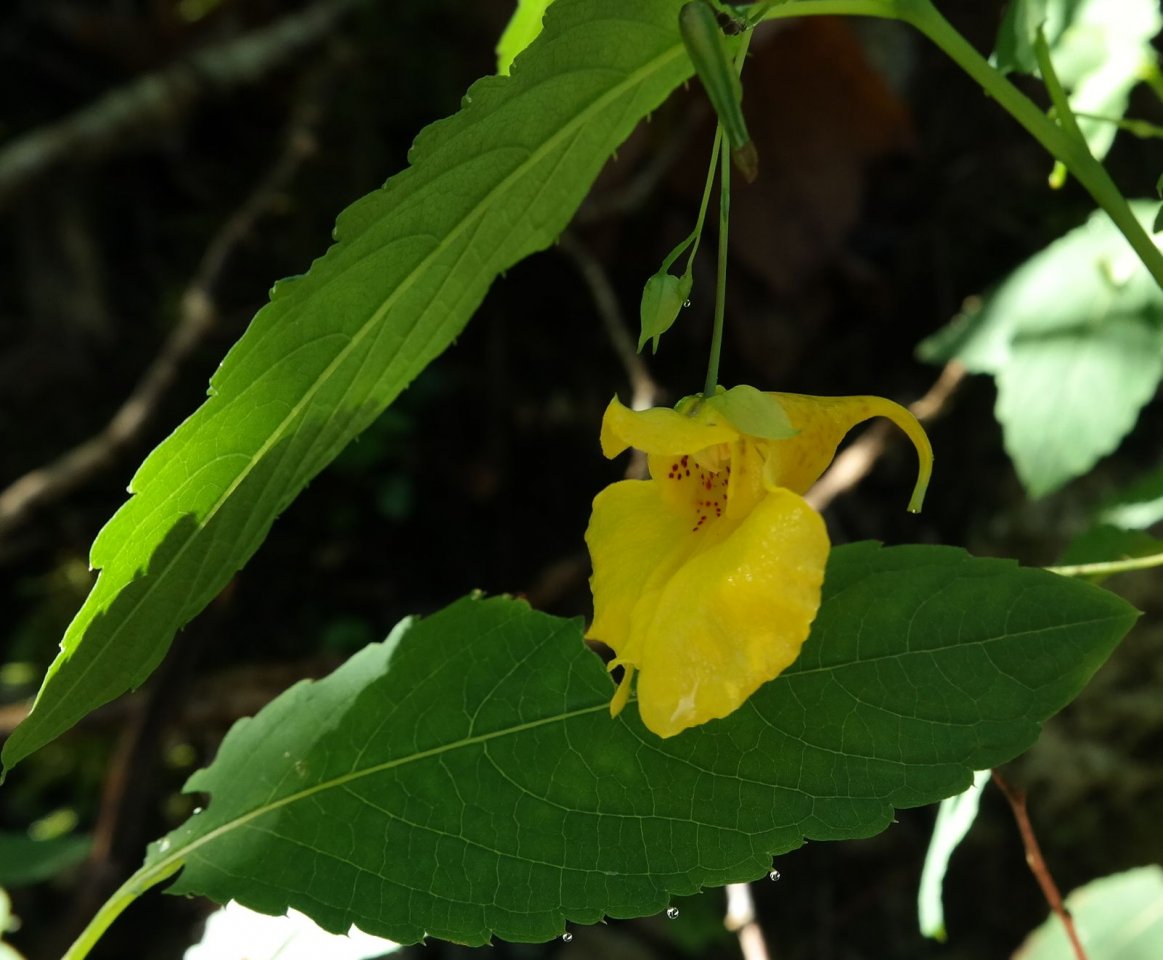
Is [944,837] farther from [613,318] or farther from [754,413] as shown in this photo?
[613,318]

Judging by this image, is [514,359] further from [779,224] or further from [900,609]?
[900,609]

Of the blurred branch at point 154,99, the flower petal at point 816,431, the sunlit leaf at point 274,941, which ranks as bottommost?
the sunlit leaf at point 274,941

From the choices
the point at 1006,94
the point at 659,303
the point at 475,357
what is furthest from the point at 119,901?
the point at 475,357

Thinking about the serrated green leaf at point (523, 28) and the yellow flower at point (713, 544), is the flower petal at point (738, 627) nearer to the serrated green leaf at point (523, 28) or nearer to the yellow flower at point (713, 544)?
the yellow flower at point (713, 544)

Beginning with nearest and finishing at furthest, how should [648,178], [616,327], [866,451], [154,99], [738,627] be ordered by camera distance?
1. [738,627]
2. [866,451]
3. [616,327]
4. [648,178]
5. [154,99]

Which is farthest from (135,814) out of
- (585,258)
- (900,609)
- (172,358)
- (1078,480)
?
(1078,480)

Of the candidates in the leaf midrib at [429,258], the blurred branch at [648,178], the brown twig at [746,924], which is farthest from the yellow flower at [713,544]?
the blurred branch at [648,178]
